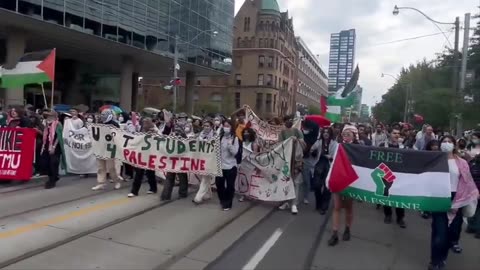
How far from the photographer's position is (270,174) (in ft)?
29.4

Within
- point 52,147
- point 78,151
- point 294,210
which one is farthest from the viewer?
point 78,151

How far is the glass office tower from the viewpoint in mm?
26609

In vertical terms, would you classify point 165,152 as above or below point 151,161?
above

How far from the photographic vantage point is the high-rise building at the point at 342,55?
10278 cm

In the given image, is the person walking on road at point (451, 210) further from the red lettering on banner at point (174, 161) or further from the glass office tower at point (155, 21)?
the glass office tower at point (155, 21)

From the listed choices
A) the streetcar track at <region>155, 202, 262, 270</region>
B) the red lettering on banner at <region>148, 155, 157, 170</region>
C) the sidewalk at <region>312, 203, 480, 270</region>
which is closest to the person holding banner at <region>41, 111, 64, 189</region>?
the red lettering on banner at <region>148, 155, 157, 170</region>

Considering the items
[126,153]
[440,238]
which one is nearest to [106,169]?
[126,153]

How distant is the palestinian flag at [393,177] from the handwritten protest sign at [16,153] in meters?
6.71

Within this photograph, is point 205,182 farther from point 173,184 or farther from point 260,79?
point 260,79

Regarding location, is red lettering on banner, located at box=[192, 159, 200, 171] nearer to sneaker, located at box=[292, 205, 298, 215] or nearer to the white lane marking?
sneaker, located at box=[292, 205, 298, 215]

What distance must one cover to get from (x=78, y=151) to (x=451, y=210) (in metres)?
8.63

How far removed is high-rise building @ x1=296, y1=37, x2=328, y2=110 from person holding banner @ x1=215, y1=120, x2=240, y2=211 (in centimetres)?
9071

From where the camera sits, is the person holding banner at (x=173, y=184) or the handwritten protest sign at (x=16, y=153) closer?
the person holding banner at (x=173, y=184)

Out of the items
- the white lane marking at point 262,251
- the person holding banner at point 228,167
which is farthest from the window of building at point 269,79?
the white lane marking at point 262,251
